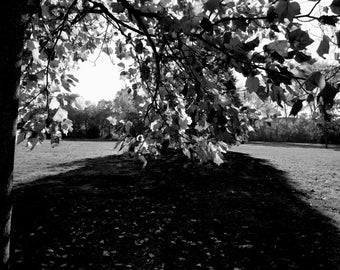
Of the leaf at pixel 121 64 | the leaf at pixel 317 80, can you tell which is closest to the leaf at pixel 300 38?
the leaf at pixel 317 80

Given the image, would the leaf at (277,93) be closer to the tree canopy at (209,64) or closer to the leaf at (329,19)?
the tree canopy at (209,64)

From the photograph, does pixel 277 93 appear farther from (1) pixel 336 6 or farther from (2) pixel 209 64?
(2) pixel 209 64

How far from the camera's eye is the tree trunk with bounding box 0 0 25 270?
6.59ft

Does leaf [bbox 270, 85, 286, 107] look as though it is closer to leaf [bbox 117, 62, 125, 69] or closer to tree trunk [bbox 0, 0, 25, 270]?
tree trunk [bbox 0, 0, 25, 270]

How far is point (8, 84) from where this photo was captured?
80.0 inches

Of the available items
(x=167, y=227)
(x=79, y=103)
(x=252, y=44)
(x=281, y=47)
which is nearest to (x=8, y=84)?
(x=79, y=103)

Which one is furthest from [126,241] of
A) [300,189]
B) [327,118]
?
[300,189]

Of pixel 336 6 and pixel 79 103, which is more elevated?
pixel 336 6

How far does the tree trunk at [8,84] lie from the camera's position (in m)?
2.01

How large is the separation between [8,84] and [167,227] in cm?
526

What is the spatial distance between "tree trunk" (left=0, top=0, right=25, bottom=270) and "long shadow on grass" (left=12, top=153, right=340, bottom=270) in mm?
3076

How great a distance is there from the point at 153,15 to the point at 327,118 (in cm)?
155

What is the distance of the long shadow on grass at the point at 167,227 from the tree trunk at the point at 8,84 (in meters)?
3.08

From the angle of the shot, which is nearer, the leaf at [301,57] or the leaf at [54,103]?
the leaf at [301,57]
